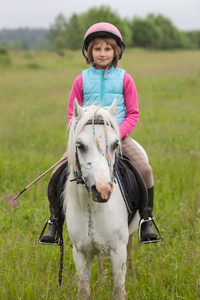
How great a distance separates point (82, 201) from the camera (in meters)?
2.62

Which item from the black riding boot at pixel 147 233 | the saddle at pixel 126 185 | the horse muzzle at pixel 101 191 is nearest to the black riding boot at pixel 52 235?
the saddle at pixel 126 185

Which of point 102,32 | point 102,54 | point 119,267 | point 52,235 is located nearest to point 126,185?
point 119,267

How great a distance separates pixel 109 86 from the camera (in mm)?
3113

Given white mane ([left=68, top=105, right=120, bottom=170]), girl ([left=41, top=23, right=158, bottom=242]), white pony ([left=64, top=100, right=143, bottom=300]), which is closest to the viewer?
white pony ([left=64, top=100, right=143, bottom=300])

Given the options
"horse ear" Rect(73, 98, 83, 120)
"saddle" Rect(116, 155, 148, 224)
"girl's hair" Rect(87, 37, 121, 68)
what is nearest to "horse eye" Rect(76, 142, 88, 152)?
"horse ear" Rect(73, 98, 83, 120)

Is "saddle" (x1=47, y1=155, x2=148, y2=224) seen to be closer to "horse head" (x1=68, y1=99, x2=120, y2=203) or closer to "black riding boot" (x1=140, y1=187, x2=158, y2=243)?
"black riding boot" (x1=140, y1=187, x2=158, y2=243)

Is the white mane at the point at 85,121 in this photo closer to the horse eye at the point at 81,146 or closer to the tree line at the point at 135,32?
the horse eye at the point at 81,146

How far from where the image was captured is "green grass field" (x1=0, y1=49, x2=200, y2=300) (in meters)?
3.14

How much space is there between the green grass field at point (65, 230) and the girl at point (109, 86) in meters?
0.48

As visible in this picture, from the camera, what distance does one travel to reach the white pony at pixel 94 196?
2.24 m

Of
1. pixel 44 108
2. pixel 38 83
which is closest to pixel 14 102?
pixel 44 108

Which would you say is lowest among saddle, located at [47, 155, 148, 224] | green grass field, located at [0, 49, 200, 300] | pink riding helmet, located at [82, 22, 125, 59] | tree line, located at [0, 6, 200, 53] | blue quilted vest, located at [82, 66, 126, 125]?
green grass field, located at [0, 49, 200, 300]

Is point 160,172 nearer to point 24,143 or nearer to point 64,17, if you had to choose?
point 24,143

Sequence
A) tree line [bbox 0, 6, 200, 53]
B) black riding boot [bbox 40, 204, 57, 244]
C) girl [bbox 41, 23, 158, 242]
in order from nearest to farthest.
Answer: girl [bbox 41, 23, 158, 242] < black riding boot [bbox 40, 204, 57, 244] < tree line [bbox 0, 6, 200, 53]
